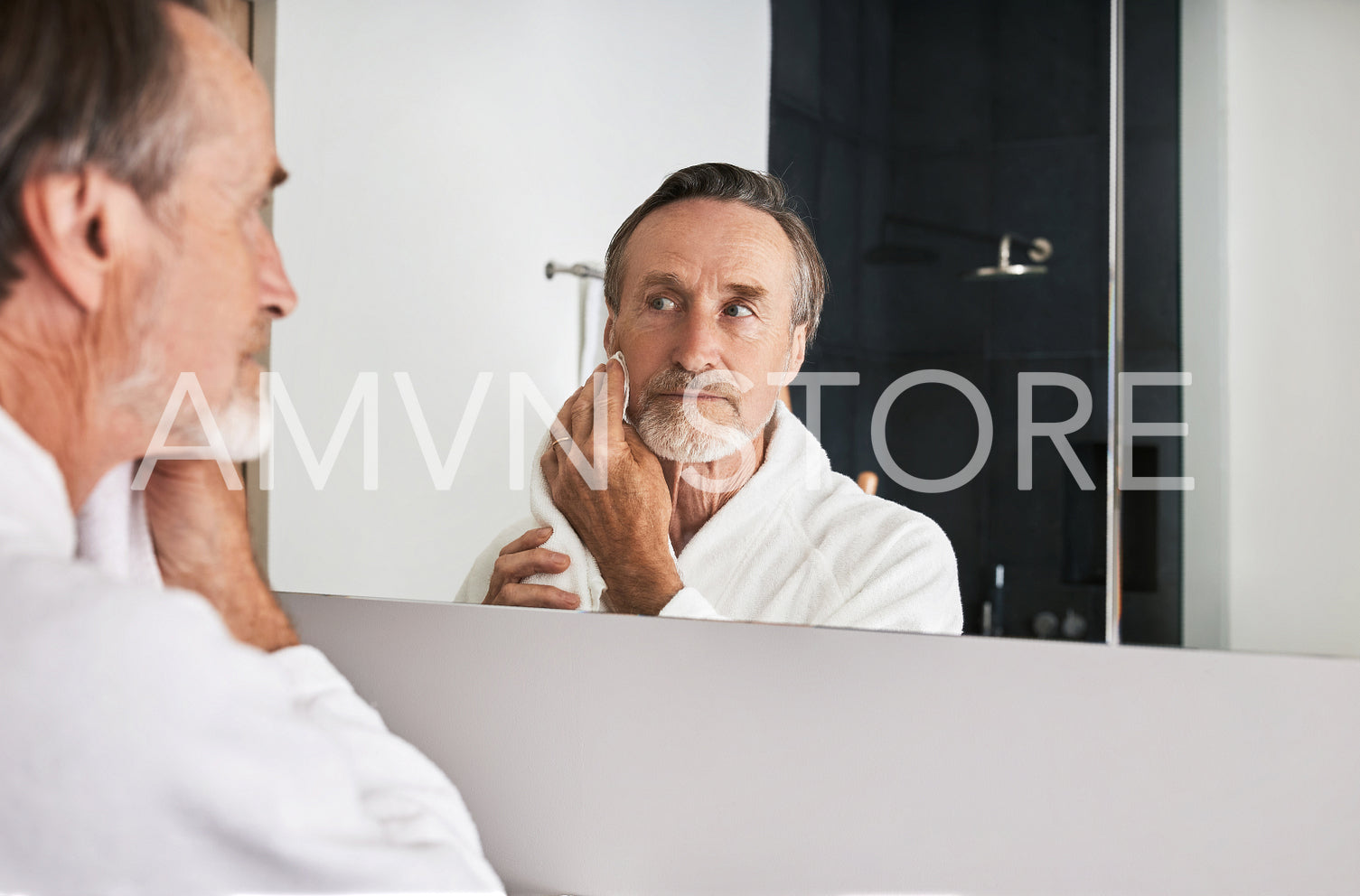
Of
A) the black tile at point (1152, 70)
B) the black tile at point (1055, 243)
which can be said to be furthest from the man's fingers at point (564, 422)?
the black tile at point (1152, 70)

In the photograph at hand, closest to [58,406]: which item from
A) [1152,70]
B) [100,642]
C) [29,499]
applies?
[29,499]

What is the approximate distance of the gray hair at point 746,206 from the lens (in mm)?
783

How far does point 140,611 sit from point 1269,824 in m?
0.69

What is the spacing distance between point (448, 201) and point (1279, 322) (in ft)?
2.09

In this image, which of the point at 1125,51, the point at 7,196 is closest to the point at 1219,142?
the point at 1125,51

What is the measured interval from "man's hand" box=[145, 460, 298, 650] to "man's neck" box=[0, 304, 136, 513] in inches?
4.9

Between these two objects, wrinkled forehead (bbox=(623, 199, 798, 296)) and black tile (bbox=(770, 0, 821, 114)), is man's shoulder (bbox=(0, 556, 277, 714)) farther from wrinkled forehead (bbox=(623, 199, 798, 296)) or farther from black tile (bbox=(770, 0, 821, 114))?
black tile (bbox=(770, 0, 821, 114))

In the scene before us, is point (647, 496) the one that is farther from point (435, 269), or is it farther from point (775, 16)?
point (775, 16)

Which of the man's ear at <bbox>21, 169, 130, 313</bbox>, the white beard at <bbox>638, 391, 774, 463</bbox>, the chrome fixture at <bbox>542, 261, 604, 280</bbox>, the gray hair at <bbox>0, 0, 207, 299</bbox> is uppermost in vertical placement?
the gray hair at <bbox>0, 0, 207, 299</bbox>

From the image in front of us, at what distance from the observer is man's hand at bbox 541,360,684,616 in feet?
2.69

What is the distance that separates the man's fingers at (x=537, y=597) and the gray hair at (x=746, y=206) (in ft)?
0.79

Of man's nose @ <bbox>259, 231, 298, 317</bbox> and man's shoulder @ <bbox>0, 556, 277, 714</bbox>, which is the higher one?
man's nose @ <bbox>259, 231, 298, 317</bbox>

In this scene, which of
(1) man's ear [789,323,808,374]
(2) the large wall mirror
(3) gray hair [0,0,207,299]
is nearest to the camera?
(3) gray hair [0,0,207,299]

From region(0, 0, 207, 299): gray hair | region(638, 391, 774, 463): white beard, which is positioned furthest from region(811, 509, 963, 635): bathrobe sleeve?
region(0, 0, 207, 299): gray hair
